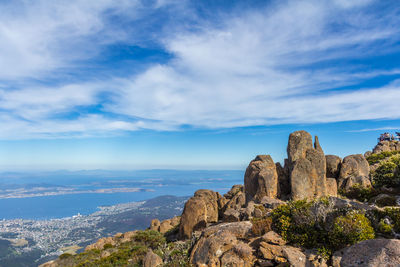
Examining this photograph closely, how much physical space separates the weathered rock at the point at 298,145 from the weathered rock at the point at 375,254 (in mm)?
19600

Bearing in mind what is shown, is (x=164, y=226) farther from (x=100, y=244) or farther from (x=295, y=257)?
(x=295, y=257)

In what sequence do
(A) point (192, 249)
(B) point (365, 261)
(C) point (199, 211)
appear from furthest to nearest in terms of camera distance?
(C) point (199, 211)
(A) point (192, 249)
(B) point (365, 261)

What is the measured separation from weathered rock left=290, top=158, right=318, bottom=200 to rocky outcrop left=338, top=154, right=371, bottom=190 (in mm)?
6343

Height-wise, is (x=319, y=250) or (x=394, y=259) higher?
(x=394, y=259)

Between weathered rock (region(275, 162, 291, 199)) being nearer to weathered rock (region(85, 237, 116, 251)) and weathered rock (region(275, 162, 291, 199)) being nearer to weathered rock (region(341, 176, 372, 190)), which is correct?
weathered rock (region(341, 176, 372, 190))

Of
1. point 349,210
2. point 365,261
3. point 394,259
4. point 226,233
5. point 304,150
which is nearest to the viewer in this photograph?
point 394,259

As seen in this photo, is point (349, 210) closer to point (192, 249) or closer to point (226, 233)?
point (226, 233)

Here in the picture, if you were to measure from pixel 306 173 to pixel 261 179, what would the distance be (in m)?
4.91

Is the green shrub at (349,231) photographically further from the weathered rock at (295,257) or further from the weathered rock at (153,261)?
the weathered rock at (153,261)

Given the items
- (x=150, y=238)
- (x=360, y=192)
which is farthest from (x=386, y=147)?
(x=150, y=238)

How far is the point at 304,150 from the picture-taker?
2655 centimetres

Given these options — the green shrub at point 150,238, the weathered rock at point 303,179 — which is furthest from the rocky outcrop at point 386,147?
the green shrub at point 150,238

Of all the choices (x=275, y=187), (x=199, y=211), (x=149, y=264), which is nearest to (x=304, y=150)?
(x=275, y=187)

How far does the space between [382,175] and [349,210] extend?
18516 millimetres
